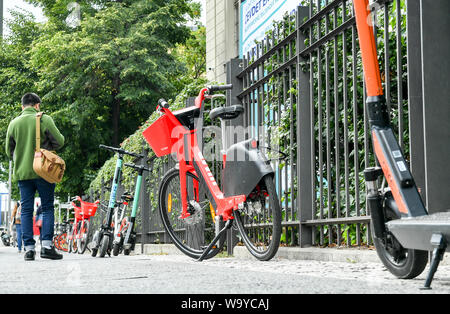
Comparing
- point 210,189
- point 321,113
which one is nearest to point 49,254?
point 210,189

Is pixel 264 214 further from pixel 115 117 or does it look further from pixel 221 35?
pixel 115 117

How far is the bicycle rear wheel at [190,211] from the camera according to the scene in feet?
19.6

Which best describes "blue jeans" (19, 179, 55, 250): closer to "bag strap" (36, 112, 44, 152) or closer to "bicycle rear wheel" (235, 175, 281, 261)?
"bag strap" (36, 112, 44, 152)

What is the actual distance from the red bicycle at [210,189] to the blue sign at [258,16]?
194 inches

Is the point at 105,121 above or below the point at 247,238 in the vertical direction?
above

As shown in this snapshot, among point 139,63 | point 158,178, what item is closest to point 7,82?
point 139,63

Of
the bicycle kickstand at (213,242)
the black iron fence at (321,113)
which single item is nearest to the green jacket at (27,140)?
the black iron fence at (321,113)

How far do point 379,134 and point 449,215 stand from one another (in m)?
0.47

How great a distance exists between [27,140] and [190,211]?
2302 millimetres

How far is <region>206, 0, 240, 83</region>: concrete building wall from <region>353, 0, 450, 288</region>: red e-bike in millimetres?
14623

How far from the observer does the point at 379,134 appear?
289 cm

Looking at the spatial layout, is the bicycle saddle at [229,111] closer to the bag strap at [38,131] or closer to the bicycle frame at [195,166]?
the bicycle frame at [195,166]

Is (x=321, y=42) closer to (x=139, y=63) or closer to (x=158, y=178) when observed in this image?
(x=158, y=178)

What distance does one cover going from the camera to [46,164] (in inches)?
277
